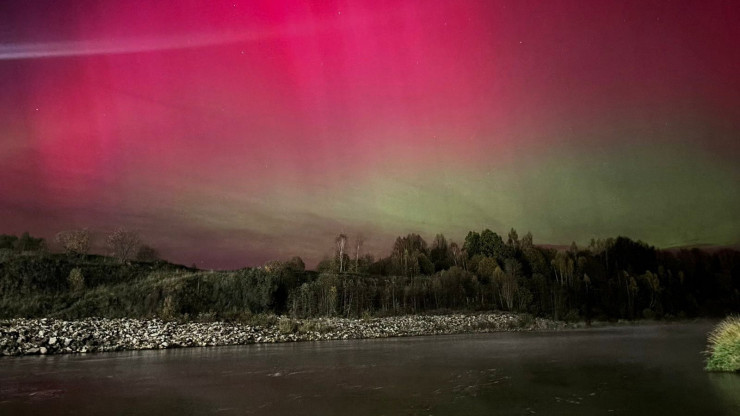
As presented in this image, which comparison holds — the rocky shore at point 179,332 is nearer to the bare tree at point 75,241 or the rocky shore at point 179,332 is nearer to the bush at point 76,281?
the bush at point 76,281

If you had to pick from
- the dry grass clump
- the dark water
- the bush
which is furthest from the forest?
the dry grass clump

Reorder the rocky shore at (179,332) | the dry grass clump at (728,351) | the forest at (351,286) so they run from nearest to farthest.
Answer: the dry grass clump at (728,351), the rocky shore at (179,332), the forest at (351,286)

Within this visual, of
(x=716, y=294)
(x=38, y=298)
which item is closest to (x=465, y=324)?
(x=38, y=298)

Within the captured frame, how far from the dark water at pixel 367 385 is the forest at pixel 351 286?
18.9m

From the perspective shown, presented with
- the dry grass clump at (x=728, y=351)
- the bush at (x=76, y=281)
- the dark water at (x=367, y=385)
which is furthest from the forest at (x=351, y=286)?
the dry grass clump at (x=728, y=351)

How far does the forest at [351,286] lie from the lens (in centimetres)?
4322

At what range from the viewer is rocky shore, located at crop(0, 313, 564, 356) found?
28.5 meters

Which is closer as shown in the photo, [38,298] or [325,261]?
[38,298]

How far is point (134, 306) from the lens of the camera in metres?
41.6

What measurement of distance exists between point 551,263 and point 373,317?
2633 inches

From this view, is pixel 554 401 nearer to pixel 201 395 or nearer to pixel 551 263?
pixel 201 395

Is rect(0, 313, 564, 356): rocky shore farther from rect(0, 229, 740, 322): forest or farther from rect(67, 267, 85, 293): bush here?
rect(67, 267, 85, 293): bush

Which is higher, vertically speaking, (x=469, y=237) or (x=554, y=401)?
(x=469, y=237)

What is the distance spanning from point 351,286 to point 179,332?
23372mm
